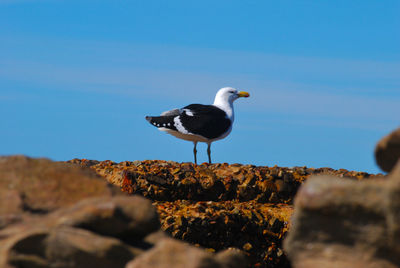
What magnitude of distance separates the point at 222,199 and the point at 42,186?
5.01 meters

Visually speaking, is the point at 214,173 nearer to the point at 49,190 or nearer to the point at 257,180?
the point at 257,180

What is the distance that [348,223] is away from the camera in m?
3.10

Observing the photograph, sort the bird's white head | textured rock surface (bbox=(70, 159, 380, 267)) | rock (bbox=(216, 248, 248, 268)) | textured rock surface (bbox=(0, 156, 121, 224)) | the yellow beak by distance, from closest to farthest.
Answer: rock (bbox=(216, 248, 248, 268)), textured rock surface (bbox=(0, 156, 121, 224)), textured rock surface (bbox=(70, 159, 380, 267)), the bird's white head, the yellow beak

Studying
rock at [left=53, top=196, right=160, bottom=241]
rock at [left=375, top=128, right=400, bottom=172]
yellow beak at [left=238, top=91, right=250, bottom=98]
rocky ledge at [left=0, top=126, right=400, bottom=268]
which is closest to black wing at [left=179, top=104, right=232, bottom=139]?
yellow beak at [left=238, top=91, right=250, bottom=98]

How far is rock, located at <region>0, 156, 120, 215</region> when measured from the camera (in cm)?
377

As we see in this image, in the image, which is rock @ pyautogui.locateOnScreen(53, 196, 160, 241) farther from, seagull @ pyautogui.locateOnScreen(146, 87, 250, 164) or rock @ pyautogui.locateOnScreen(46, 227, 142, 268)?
seagull @ pyautogui.locateOnScreen(146, 87, 250, 164)

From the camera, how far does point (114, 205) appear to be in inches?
135

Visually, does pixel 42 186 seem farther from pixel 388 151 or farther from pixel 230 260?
pixel 388 151

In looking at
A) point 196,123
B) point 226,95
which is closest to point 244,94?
point 226,95

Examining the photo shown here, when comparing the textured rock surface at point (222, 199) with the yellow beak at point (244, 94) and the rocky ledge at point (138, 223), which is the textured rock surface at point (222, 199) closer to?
the rocky ledge at point (138, 223)

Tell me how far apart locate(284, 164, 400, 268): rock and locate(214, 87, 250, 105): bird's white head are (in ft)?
35.9

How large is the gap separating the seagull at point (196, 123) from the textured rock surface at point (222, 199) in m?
Result: 2.59

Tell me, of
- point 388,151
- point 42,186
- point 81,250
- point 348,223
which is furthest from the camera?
point 42,186

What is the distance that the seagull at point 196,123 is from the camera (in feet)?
40.4
